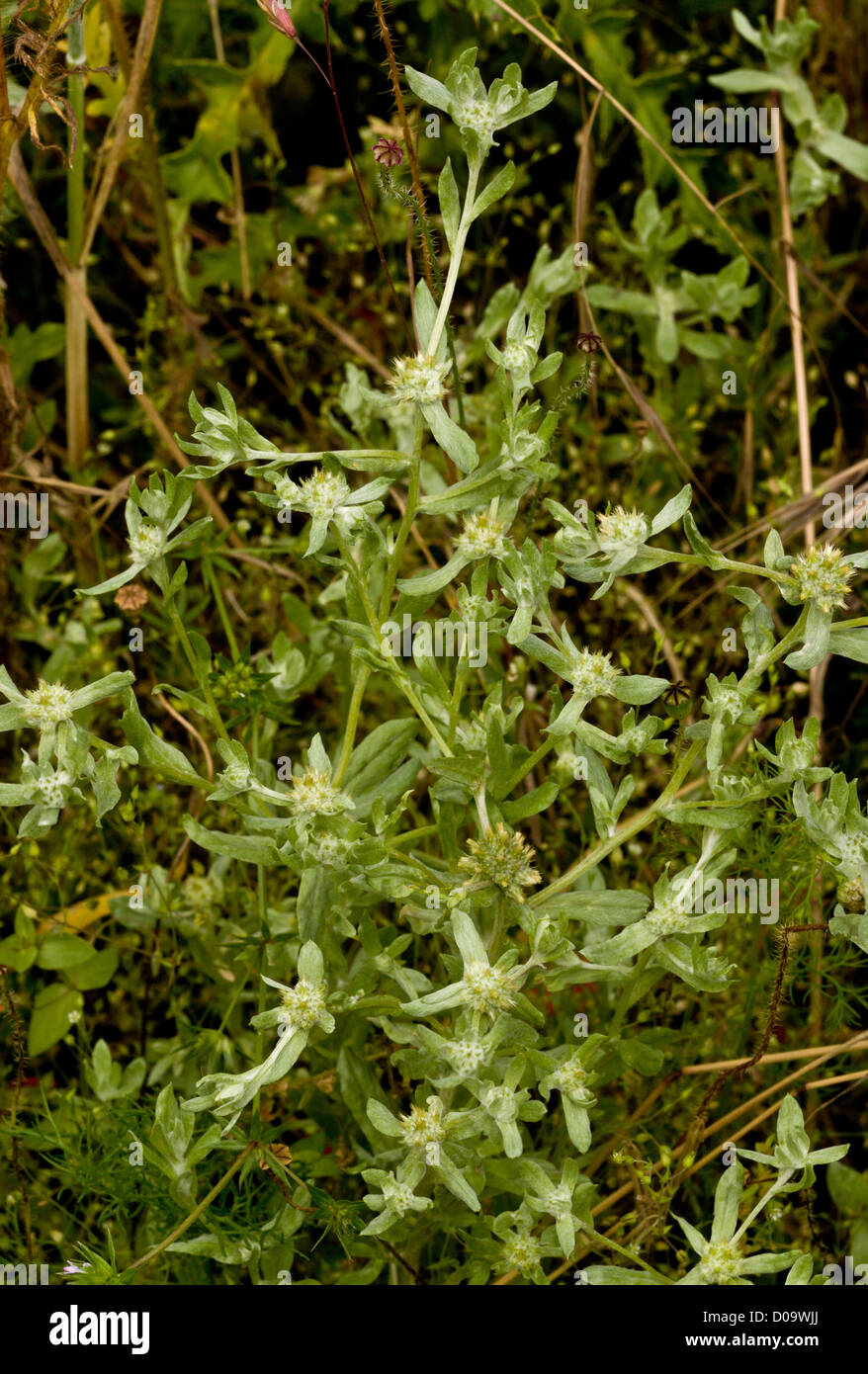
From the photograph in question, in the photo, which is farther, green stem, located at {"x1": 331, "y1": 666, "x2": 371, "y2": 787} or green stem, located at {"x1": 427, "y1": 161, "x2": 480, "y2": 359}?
green stem, located at {"x1": 331, "y1": 666, "x2": 371, "y2": 787}

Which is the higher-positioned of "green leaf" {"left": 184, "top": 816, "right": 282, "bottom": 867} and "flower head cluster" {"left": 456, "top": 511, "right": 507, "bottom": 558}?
"flower head cluster" {"left": 456, "top": 511, "right": 507, "bottom": 558}

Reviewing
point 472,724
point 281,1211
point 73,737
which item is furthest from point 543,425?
point 281,1211

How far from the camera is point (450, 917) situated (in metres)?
1.28

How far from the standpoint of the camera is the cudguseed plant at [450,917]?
48.4 inches

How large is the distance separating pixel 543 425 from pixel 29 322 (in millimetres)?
1328

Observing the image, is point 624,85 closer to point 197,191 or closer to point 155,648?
point 197,191

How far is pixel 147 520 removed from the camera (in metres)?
1.34

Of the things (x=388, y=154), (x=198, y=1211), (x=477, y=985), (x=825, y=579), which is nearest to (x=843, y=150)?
(x=388, y=154)

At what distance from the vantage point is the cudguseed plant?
1.23m

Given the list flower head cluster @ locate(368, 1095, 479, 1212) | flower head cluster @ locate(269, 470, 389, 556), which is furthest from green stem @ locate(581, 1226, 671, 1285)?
flower head cluster @ locate(269, 470, 389, 556)

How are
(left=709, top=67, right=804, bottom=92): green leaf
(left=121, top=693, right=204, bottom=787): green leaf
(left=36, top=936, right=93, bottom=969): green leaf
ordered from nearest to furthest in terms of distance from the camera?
1. (left=121, top=693, right=204, bottom=787): green leaf
2. (left=36, top=936, right=93, bottom=969): green leaf
3. (left=709, top=67, right=804, bottom=92): green leaf

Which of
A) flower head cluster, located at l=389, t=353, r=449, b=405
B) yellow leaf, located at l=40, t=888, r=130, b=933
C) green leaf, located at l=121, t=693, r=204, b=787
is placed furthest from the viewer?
yellow leaf, located at l=40, t=888, r=130, b=933

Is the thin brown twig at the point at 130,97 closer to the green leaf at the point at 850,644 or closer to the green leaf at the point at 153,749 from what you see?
the green leaf at the point at 153,749

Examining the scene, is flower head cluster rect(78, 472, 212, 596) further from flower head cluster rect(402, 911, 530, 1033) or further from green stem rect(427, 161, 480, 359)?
flower head cluster rect(402, 911, 530, 1033)
